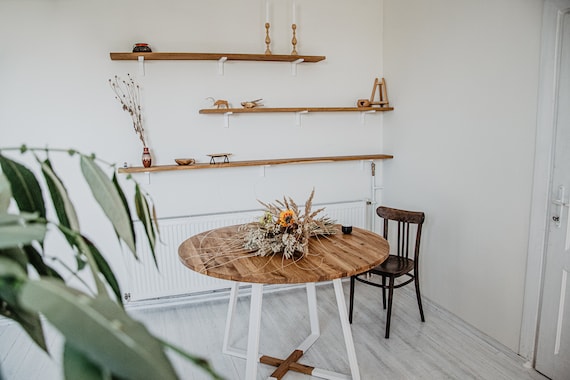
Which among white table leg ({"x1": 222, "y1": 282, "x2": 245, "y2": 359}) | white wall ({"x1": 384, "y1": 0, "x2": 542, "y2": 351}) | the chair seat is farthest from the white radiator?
white wall ({"x1": 384, "y1": 0, "x2": 542, "y2": 351})

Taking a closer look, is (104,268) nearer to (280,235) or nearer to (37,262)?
(37,262)

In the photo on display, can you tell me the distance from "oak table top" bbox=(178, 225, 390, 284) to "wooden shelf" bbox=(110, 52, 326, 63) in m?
1.37

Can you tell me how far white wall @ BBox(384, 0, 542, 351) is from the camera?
2.41 metres

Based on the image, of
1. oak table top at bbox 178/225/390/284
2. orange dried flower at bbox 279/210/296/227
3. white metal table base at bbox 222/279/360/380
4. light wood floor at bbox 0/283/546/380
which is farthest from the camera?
light wood floor at bbox 0/283/546/380

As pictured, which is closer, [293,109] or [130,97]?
[130,97]

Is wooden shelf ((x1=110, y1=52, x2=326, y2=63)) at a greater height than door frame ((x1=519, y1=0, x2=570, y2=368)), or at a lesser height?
greater

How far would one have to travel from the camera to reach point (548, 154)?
2227 mm

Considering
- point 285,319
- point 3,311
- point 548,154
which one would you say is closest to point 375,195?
point 285,319

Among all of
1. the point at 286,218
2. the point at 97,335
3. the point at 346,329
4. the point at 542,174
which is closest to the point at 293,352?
the point at 346,329

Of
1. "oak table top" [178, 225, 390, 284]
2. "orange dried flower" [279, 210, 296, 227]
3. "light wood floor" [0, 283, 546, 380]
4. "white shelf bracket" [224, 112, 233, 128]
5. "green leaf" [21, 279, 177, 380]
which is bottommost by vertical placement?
"light wood floor" [0, 283, 546, 380]

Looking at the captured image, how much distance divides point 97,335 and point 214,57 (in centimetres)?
308

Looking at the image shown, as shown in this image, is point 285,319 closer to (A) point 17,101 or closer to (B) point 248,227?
(B) point 248,227

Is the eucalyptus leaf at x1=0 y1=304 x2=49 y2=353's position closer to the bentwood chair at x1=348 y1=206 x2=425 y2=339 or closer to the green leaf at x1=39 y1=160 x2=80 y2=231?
the green leaf at x1=39 y1=160 x2=80 y2=231

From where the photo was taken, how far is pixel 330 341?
2.72m
